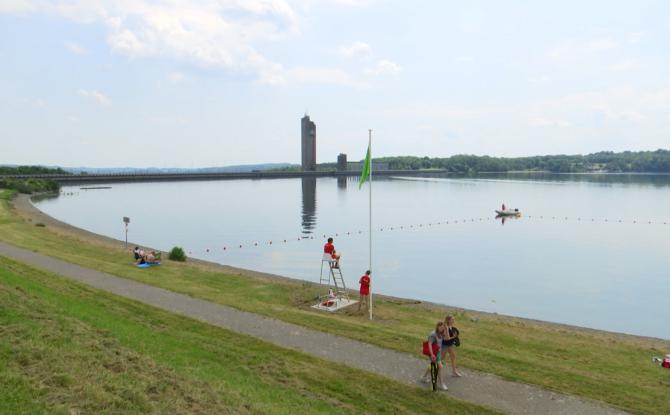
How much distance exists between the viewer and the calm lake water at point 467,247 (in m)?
30.8

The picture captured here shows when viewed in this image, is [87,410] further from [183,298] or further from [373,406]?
[183,298]

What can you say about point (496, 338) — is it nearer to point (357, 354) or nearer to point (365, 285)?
point (365, 285)

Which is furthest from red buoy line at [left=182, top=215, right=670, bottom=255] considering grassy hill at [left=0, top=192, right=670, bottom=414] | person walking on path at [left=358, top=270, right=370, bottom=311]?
person walking on path at [left=358, top=270, right=370, bottom=311]

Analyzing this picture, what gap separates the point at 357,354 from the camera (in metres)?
13.6

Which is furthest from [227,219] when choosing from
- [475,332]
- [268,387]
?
[268,387]

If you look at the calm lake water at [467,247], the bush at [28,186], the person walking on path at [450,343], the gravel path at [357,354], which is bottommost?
the calm lake water at [467,247]

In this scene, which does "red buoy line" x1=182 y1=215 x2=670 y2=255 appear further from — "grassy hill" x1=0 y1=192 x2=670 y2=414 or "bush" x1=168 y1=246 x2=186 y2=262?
"grassy hill" x1=0 y1=192 x2=670 y2=414

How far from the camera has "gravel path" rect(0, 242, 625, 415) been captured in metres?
11.1

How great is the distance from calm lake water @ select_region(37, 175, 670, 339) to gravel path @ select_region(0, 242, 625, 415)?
15.2 metres

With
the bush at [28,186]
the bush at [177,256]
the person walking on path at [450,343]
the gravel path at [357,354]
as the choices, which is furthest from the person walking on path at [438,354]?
the bush at [28,186]

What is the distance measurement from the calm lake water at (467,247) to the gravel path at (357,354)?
1522 cm

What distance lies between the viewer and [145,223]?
68.6 meters

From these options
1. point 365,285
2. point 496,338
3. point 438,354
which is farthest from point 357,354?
point 365,285

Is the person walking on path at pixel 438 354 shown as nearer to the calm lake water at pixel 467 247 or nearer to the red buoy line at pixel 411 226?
the calm lake water at pixel 467 247
